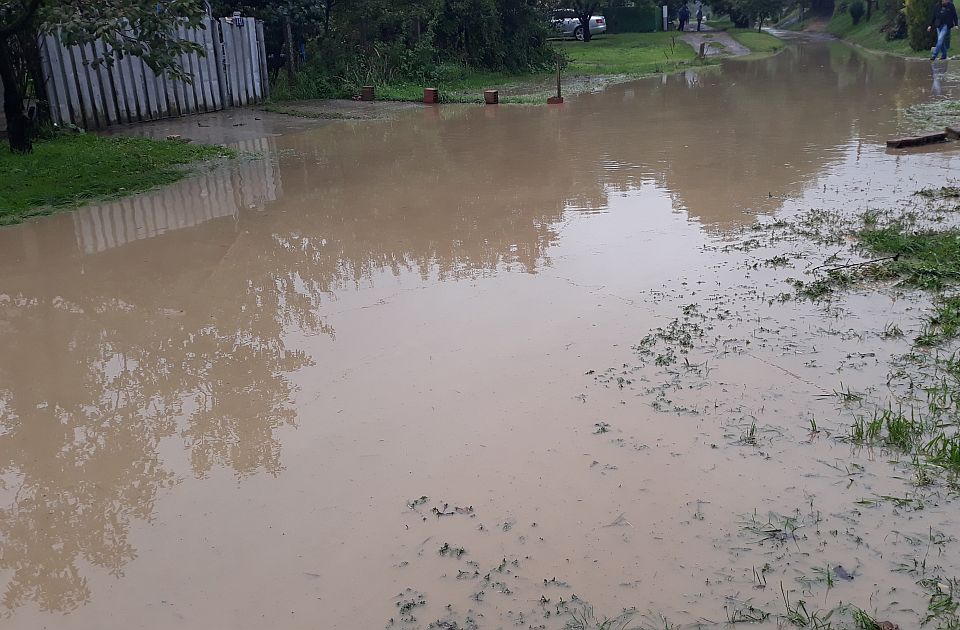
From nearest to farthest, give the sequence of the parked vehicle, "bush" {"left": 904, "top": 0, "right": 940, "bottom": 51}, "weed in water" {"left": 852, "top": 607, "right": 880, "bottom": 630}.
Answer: "weed in water" {"left": 852, "top": 607, "right": 880, "bottom": 630}, "bush" {"left": 904, "top": 0, "right": 940, "bottom": 51}, the parked vehicle

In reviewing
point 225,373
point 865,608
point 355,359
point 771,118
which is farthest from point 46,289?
point 771,118

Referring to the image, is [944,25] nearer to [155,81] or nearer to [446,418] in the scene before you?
[155,81]

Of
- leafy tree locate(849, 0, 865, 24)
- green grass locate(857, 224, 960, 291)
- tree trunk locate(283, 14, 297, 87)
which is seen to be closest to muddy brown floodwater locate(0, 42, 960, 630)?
green grass locate(857, 224, 960, 291)

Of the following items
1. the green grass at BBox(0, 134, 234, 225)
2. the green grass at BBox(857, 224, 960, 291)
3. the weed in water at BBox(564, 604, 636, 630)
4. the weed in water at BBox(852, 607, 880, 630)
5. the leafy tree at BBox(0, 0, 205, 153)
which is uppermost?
the leafy tree at BBox(0, 0, 205, 153)

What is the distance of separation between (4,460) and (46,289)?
117 inches

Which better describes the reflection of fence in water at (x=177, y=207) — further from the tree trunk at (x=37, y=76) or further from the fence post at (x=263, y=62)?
the fence post at (x=263, y=62)

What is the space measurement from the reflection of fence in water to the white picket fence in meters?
2.78

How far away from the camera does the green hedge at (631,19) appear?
5119cm

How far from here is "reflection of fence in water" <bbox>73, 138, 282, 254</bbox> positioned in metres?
8.53

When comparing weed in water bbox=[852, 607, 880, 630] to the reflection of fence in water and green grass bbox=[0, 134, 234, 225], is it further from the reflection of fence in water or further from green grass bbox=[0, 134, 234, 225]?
green grass bbox=[0, 134, 234, 225]

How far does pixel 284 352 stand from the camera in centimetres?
563

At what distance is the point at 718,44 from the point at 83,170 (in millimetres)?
33932

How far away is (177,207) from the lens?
31.5 ft

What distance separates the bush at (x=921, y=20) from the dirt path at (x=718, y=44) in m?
7.20
